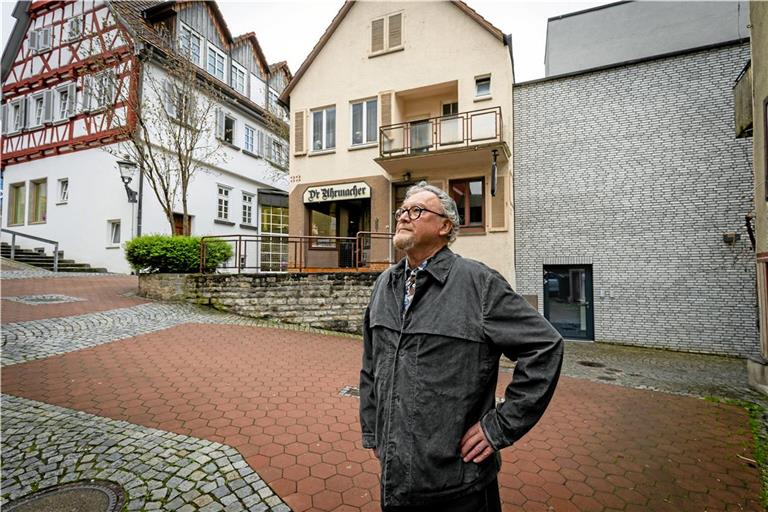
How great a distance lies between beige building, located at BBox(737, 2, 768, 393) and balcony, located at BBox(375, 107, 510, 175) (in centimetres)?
540

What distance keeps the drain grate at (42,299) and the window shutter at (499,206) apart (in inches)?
475

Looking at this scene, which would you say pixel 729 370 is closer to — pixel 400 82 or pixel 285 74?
pixel 400 82

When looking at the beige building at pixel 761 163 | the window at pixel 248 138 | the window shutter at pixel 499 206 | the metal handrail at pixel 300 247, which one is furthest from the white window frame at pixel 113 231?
the beige building at pixel 761 163

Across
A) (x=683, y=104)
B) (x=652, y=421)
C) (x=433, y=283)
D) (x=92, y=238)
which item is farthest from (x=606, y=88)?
(x=92, y=238)

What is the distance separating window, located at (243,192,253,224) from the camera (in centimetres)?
2172

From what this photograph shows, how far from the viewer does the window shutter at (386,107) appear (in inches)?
522

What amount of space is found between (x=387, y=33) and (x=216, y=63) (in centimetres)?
1206

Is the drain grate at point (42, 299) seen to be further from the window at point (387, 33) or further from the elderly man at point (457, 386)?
the window at point (387, 33)

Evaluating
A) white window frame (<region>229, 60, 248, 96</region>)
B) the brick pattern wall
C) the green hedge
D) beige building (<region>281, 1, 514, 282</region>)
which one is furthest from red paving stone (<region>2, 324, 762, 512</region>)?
white window frame (<region>229, 60, 248, 96</region>)

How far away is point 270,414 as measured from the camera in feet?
13.8

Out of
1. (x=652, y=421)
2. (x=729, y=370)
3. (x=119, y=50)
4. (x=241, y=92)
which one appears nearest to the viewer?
(x=652, y=421)

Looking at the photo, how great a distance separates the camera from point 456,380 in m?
1.56

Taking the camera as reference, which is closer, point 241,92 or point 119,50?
point 119,50

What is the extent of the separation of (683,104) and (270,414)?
1325cm
